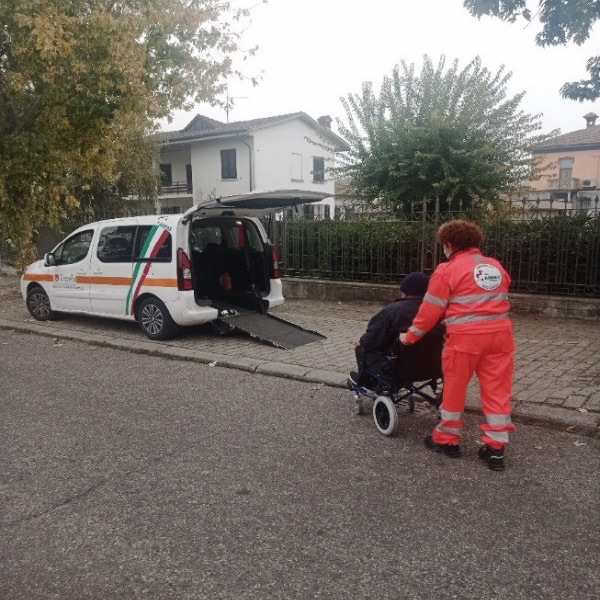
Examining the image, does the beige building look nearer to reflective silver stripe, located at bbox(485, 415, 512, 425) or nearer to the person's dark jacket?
the person's dark jacket

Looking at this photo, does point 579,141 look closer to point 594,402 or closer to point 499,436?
point 594,402

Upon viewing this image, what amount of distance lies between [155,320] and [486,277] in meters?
5.54

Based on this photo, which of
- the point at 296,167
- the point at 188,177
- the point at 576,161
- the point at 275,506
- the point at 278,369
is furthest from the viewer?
the point at 576,161

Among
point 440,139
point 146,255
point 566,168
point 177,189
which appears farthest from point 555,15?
point 566,168

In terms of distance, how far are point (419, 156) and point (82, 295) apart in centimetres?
767

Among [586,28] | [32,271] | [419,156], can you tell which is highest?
[586,28]

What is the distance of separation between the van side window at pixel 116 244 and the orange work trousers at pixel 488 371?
5.81 metres

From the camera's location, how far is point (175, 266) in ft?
26.4

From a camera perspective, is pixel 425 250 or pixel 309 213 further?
pixel 309 213

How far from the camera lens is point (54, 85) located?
38.5 ft

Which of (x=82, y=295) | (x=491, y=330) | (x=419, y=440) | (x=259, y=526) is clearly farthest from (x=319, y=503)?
(x=82, y=295)

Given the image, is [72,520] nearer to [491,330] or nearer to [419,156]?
[491,330]

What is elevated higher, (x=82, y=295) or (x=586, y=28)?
(x=586, y=28)

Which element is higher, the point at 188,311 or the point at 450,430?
the point at 188,311
